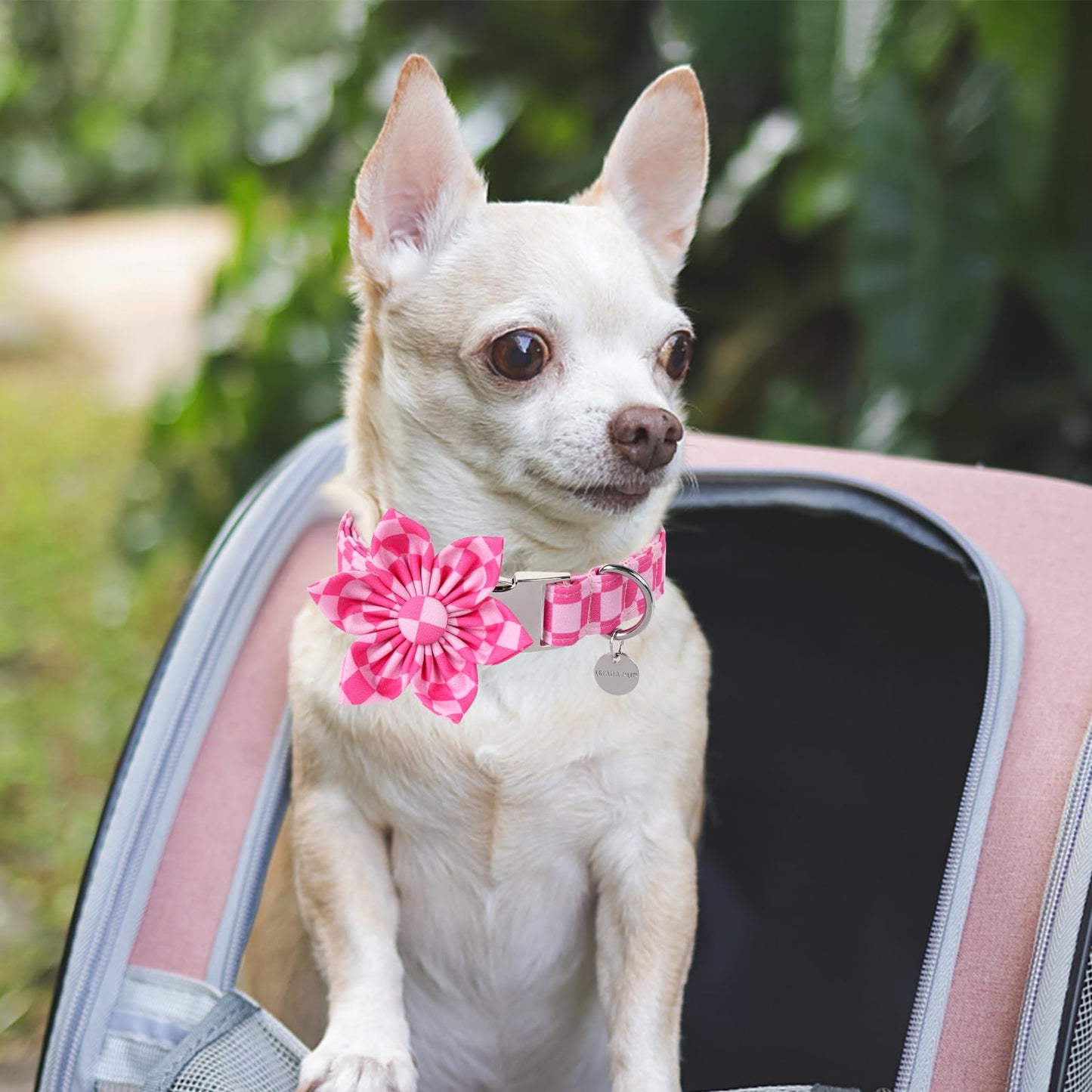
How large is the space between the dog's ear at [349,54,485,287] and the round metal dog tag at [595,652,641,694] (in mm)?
428

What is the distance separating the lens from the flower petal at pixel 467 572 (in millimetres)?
1149

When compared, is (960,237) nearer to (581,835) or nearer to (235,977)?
(581,835)

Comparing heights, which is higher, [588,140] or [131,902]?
[588,140]

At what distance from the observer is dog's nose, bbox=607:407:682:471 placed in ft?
3.65

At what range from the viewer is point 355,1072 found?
1.13 metres

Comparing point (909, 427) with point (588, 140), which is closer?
point (909, 427)

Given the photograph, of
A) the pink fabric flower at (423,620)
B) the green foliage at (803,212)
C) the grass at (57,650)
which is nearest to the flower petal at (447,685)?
the pink fabric flower at (423,620)

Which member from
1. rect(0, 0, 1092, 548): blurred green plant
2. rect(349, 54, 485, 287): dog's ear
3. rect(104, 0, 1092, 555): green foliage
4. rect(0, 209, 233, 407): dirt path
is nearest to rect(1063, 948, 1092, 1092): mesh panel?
rect(349, 54, 485, 287): dog's ear

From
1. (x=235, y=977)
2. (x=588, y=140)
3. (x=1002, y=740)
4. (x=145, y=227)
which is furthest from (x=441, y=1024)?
(x=145, y=227)

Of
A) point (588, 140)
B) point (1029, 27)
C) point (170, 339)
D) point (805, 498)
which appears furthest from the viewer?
point (170, 339)

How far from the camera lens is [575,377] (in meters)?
1.17

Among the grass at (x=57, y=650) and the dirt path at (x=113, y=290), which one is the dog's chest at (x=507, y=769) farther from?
the dirt path at (x=113, y=290)

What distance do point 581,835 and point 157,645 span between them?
2444 millimetres

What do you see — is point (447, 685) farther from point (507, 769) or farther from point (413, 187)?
point (413, 187)
